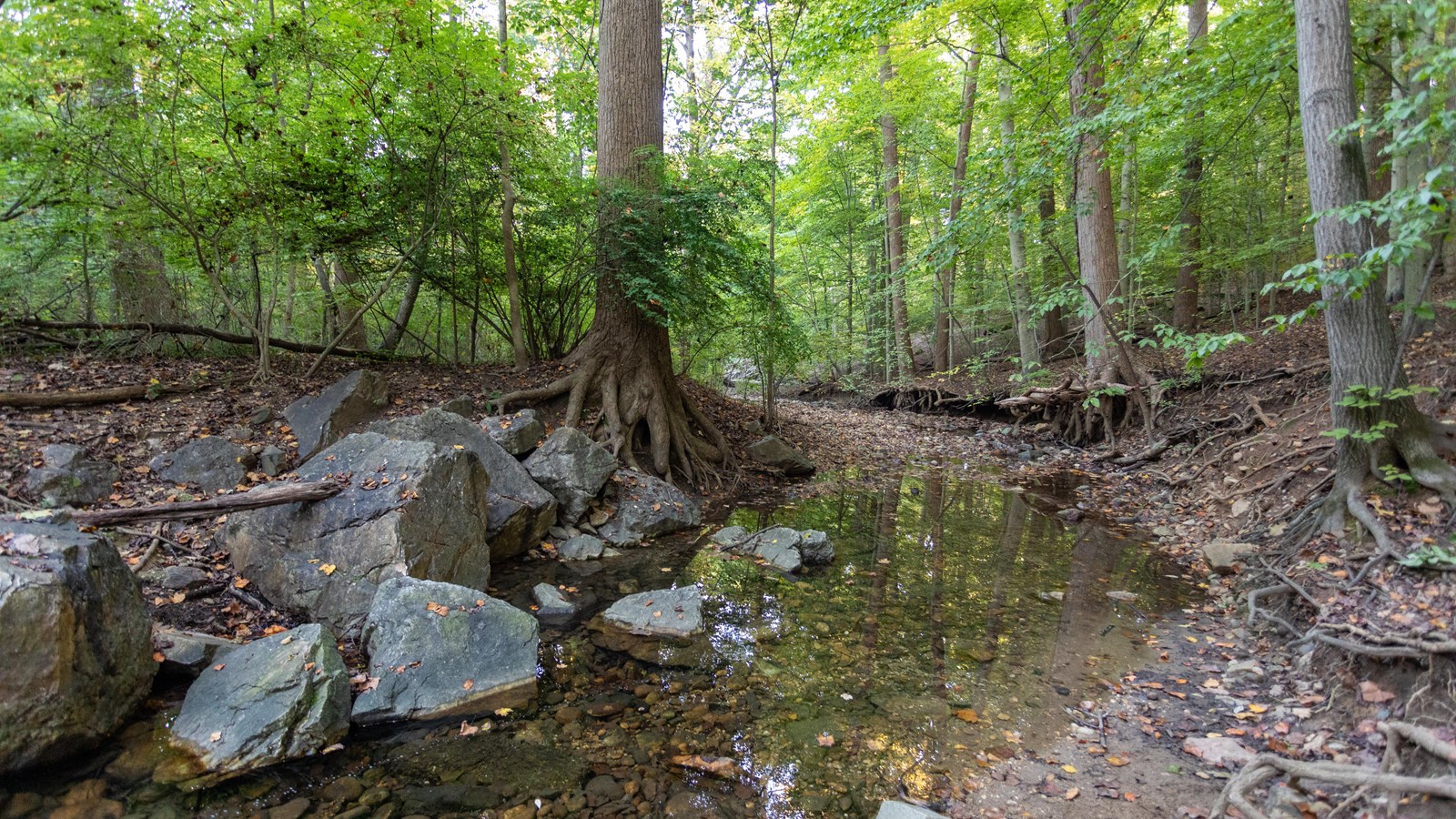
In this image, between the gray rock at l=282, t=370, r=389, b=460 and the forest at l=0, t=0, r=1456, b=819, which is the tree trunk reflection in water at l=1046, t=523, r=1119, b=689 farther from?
the gray rock at l=282, t=370, r=389, b=460

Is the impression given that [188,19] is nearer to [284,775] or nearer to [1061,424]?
[284,775]

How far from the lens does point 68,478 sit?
198 inches

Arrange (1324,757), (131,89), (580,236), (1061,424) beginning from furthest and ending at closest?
(1061,424) → (580,236) → (131,89) → (1324,757)

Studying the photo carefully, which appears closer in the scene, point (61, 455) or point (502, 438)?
point (61, 455)

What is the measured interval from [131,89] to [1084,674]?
10354mm

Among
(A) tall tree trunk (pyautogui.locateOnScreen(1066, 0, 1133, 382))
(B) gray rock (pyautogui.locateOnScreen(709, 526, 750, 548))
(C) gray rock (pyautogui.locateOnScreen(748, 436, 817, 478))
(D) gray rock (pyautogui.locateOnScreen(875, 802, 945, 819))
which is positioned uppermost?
(A) tall tree trunk (pyautogui.locateOnScreen(1066, 0, 1133, 382))

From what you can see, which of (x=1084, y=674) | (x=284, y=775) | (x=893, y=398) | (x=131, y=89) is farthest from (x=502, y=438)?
(x=893, y=398)

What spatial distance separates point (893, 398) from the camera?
1861cm

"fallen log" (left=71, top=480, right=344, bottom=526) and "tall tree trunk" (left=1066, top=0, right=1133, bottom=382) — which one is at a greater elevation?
"tall tree trunk" (left=1066, top=0, right=1133, bottom=382)

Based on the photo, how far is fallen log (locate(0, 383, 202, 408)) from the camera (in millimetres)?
5957

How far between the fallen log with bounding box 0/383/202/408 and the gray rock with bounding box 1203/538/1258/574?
1116 centimetres

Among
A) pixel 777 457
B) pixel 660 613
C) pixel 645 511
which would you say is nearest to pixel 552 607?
pixel 660 613

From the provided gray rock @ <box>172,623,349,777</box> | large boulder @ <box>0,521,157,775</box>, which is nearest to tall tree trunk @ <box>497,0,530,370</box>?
gray rock @ <box>172,623,349,777</box>

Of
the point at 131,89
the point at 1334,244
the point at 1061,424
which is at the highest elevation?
the point at 131,89
